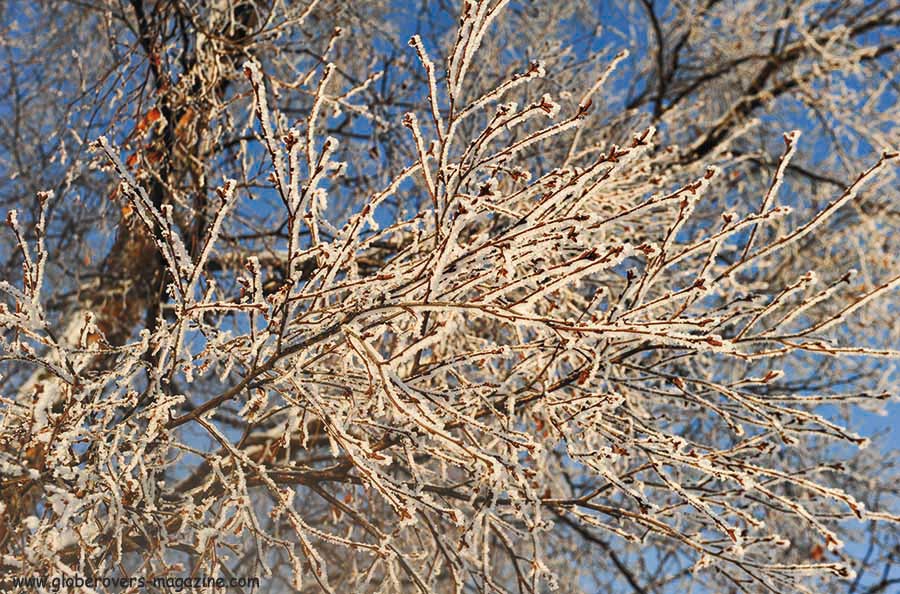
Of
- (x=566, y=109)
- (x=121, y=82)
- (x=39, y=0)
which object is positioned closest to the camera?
(x=121, y=82)

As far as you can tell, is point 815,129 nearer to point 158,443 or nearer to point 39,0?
point 158,443

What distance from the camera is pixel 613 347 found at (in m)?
2.25

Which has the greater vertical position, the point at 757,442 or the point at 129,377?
the point at 757,442

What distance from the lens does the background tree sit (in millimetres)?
1684

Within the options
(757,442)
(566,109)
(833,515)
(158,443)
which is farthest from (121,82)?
(833,515)

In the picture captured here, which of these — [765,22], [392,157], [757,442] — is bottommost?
[757,442]

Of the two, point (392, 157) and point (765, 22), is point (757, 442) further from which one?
point (765, 22)

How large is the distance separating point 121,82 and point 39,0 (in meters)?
2.76

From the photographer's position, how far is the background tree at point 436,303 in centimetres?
168

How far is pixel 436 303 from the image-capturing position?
5.01ft

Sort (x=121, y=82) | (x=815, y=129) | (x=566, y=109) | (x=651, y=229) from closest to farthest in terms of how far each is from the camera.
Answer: (x=121, y=82), (x=651, y=229), (x=566, y=109), (x=815, y=129)

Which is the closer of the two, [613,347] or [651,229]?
[613,347]

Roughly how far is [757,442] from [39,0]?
5645mm

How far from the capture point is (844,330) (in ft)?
19.4
